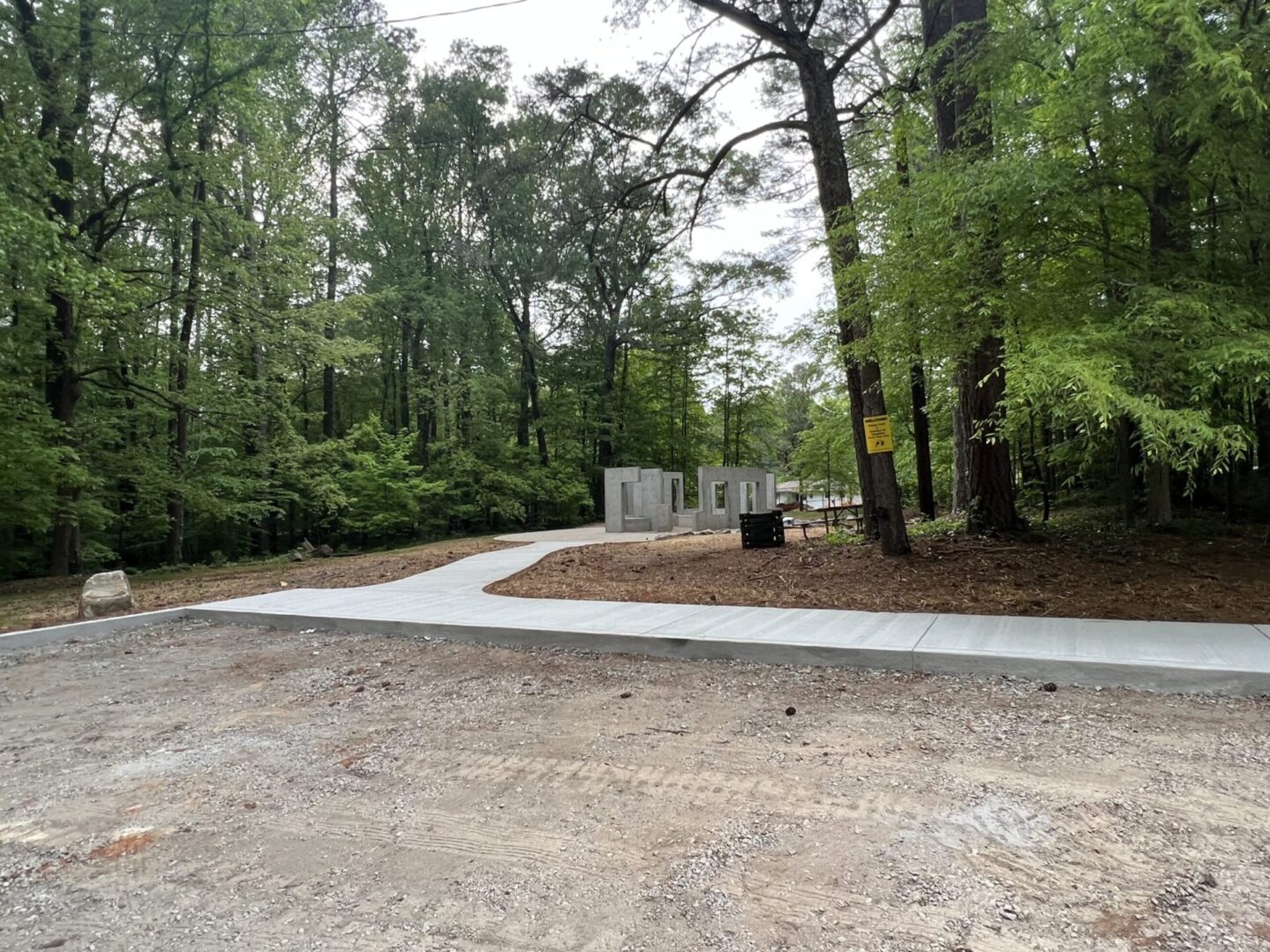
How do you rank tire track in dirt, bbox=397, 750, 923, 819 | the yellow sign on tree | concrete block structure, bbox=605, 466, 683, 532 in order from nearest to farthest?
tire track in dirt, bbox=397, 750, 923, 819
the yellow sign on tree
concrete block structure, bbox=605, 466, 683, 532

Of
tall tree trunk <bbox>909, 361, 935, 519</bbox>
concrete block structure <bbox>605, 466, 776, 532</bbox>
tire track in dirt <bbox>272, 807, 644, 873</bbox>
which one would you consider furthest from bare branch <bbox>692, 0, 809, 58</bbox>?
concrete block structure <bbox>605, 466, 776, 532</bbox>

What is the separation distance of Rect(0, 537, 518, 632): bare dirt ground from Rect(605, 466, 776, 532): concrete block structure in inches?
267

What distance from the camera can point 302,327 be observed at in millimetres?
16516

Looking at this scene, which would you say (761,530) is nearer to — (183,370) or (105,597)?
(105,597)

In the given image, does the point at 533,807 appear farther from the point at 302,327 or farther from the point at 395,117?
the point at 395,117

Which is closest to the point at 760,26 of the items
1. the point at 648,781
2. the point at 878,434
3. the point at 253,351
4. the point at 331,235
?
A: the point at 878,434

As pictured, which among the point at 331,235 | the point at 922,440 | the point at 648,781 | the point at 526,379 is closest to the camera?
the point at 648,781

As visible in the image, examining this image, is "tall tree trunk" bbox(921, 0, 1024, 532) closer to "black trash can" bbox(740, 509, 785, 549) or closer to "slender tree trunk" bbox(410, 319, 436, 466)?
"black trash can" bbox(740, 509, 785, 549)

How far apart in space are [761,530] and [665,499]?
9.92 m

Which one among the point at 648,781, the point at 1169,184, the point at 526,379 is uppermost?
the point at 526,379

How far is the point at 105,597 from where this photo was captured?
7.20 m

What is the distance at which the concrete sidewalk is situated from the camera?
13.1ft

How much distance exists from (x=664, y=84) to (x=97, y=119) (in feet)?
37.4

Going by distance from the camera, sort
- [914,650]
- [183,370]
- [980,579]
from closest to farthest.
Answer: [914,650]
[980,579]
[183,370]
